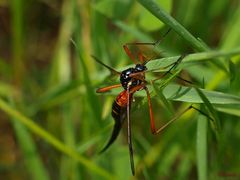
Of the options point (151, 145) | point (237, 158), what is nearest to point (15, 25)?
point (151, 145)

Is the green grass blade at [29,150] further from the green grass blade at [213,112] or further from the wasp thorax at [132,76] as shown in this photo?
the green grass blade at [213,112]

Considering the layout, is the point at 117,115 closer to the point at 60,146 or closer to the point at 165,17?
the point at 60,146

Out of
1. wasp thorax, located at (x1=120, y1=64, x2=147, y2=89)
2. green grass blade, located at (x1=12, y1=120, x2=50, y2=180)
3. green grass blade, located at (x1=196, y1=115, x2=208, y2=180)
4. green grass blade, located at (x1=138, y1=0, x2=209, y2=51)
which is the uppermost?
green grass blade, located at (x1=138, y1=0, x2=209, y2=51)

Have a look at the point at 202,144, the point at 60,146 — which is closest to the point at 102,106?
the point at 60,146

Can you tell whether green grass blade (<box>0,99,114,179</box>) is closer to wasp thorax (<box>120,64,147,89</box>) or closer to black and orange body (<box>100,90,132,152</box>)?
black and orange body (<box>100,90,132,152</box>)

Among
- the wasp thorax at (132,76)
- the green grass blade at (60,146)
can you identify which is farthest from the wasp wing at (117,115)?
the green grass blade at (60,146)

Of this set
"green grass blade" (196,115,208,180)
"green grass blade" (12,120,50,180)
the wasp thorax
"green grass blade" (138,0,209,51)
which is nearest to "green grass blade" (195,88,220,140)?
"green grass blade" (196,115,208,180)

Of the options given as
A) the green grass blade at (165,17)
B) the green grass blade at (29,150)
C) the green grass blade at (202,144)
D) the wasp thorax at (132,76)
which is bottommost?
the green grass blade at (202,144)

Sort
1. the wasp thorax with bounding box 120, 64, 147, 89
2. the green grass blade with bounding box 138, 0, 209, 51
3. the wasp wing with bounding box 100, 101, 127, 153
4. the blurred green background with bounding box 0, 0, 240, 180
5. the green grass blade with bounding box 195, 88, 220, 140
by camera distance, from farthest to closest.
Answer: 1. the blurred green background with bounding box 0, 0, 240, 180
2. the wasp wing with bounding box 100, 101, 127, 153
3. the wasp thorax with bounding box 120, 64, 147, 89
4. the green grass blade with bounding box 195, 88, 220, 140
5. the green grass blade with bounding box 138, 0, 209, 51
